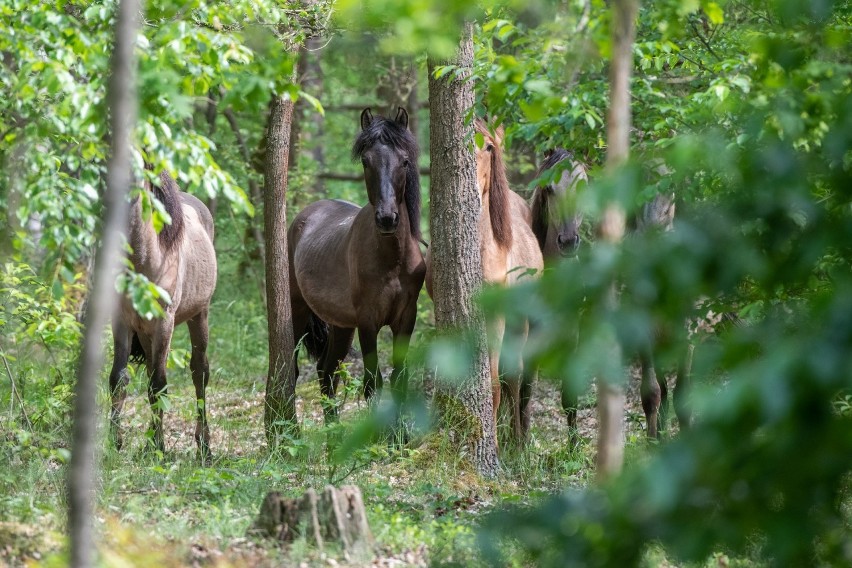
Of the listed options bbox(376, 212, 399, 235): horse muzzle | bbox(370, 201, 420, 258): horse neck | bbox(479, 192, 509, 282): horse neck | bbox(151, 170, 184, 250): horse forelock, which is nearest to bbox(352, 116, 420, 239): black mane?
bbox(370, 201, 420, 258): horse neck

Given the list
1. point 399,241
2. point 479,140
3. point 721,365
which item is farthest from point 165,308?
point 721,365

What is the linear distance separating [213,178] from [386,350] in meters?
8.59

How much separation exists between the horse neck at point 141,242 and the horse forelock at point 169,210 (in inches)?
4.4

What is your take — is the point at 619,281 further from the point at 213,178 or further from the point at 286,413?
the point at 286,413

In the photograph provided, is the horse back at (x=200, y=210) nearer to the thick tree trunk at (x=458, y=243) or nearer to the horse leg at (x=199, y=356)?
the horse leg at (x=199, y=356)

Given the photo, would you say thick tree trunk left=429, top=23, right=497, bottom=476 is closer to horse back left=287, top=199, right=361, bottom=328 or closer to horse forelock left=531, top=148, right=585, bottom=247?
horse forelock left=531, top=148, right=585, bottom=247

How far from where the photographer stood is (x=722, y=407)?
1.58 meters

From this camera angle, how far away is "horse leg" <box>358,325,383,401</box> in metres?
8.18

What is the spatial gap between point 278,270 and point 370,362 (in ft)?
3.84

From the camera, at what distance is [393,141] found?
778 cm

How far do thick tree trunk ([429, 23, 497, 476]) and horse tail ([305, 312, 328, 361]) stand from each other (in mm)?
4137

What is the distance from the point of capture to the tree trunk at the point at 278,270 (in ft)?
24.5

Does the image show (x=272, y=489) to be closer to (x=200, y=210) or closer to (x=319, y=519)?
(x=319, y=519)

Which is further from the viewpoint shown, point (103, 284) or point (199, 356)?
point (199, 356)
